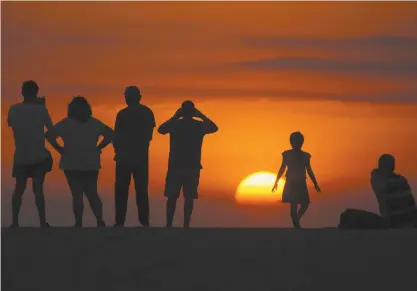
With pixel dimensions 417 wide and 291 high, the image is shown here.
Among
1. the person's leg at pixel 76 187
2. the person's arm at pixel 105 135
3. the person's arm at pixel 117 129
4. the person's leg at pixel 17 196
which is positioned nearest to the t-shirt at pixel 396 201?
the person's arm at pixel 117 129

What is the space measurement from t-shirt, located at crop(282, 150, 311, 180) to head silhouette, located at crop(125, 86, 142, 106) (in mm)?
3406

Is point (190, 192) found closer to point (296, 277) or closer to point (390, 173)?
point (390, 173)

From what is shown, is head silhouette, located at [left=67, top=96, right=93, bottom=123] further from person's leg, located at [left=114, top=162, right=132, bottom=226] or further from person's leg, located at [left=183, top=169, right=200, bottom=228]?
person's leg, located at [left=183, top=169, right=200, bottom=228]

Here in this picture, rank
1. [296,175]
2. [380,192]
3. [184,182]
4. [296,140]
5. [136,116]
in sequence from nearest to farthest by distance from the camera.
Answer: [136,116] → [184,182] → [380,192] → [296,140] → [296,175]

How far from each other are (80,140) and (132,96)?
3.34 ft

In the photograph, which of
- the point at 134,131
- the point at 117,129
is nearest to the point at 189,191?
the point at 134,131

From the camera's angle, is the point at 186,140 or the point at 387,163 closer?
the point at 186,140

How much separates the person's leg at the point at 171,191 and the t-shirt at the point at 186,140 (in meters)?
0.20

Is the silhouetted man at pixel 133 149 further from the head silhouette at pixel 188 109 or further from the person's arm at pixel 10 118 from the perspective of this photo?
the person's arm at pixel 10 118

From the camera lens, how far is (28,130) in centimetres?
1467

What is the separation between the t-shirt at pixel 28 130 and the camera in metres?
14.6

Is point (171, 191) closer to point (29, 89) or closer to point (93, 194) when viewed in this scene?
point (93, 194)

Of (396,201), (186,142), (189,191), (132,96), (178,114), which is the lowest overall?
(396,201)

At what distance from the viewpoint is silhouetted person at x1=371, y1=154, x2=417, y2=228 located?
1591cm
